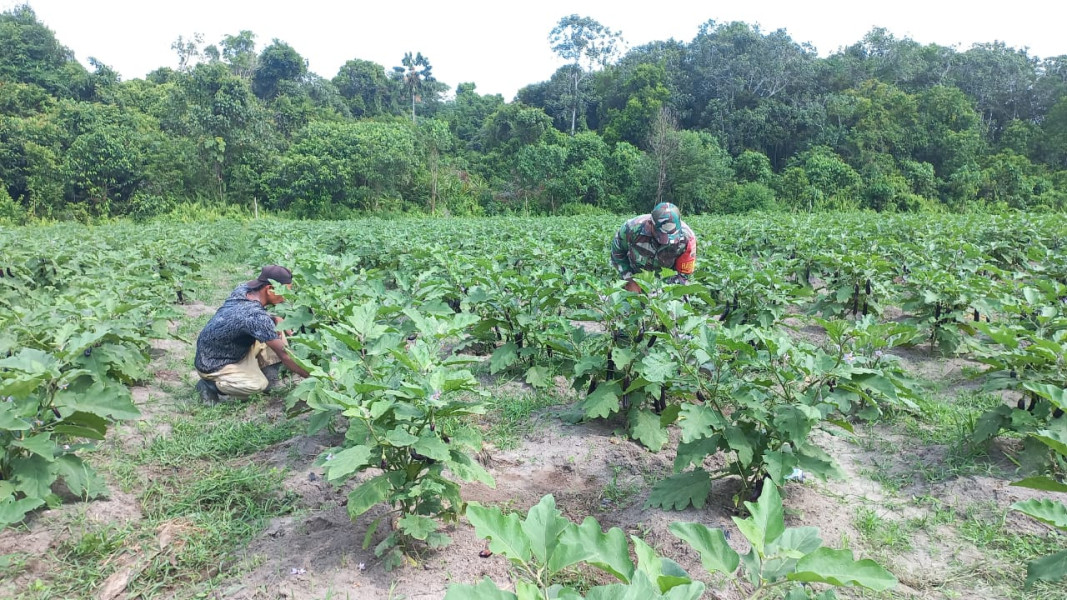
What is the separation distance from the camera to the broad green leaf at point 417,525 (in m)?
2.52

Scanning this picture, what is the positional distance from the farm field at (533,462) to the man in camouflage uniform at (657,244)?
131 cm

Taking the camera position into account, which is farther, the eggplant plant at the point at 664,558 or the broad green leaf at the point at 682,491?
the broad green leaf at the point at 682,491

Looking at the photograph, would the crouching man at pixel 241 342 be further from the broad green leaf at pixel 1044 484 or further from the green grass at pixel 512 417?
the broad green leaf at pixel 1044 484

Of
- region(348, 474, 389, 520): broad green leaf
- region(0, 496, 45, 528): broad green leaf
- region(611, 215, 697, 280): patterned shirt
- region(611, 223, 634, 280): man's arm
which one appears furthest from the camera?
region(611, 223, 634, 280): man's arm

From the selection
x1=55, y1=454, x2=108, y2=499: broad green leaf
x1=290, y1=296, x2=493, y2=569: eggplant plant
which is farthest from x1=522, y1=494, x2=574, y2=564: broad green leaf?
x1=55, y1=454, x2=108, y2=499: broad green leaf

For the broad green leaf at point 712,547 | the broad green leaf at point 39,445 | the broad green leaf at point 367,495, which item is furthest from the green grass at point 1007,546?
the broad green leaf at point 39,445

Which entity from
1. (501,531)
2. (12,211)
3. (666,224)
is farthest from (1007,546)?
(12,211)

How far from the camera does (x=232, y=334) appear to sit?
4.78 m

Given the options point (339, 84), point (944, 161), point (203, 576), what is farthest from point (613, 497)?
point (339, 84)

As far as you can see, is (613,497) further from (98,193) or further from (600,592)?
(98,193)

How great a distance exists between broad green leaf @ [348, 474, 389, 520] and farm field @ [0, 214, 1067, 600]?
0.01 meters

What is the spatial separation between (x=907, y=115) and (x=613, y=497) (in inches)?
1925

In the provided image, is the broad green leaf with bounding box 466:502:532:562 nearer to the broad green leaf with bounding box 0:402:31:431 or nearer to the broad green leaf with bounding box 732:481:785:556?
the broad green leaf with bounding box 732:481:785:556

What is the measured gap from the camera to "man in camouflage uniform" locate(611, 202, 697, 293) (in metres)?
5.64
